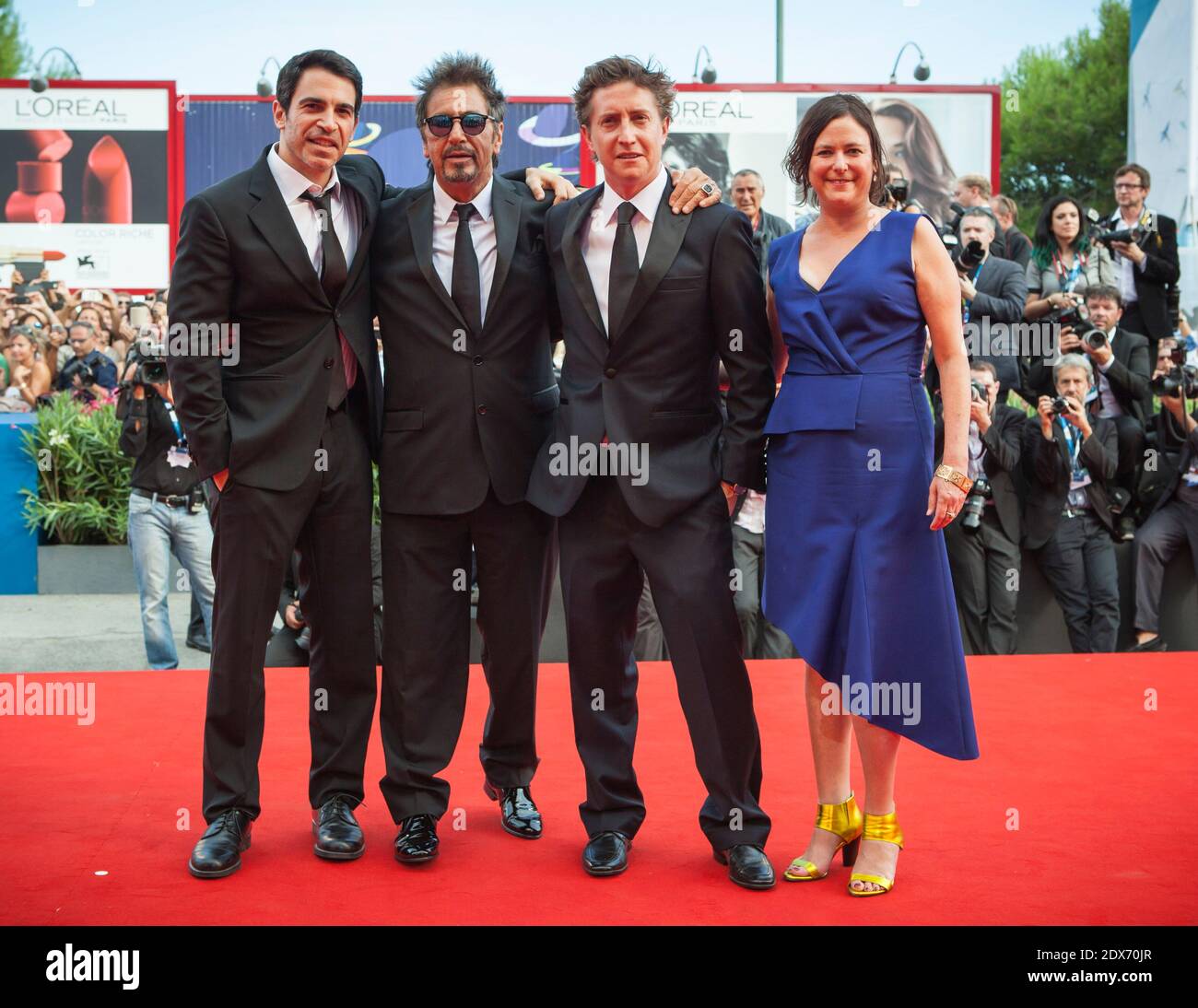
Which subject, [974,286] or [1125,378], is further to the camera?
[974,286]

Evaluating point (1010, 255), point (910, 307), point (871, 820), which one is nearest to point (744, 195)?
point (1010, 255)

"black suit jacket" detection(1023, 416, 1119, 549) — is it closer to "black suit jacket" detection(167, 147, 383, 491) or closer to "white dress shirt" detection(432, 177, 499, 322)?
"white dress shirt" detection(432, 177, 499, 322)

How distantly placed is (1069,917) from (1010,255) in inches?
225

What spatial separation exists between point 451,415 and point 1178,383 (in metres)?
4.86

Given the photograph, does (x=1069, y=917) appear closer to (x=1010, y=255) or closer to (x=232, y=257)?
(x=232, y=257)

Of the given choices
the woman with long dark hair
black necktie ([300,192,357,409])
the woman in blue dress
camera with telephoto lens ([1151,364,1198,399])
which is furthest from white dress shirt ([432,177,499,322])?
the woman with long dark hair

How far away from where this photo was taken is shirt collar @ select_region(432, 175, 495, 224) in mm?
3268

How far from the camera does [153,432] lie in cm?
630

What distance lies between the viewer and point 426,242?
3221mm

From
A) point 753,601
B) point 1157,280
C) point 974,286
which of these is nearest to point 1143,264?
point 1157,280

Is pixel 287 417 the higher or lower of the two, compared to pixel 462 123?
lower

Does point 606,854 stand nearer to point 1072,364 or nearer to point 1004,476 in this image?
point 1004,476

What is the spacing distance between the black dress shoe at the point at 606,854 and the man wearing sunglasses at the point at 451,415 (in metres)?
0.29

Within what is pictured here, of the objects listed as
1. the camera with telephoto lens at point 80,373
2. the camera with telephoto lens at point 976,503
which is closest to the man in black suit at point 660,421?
the camera with telephoto lens at point 976,503
